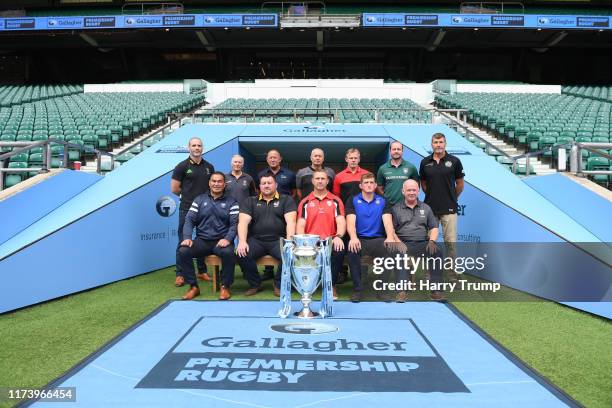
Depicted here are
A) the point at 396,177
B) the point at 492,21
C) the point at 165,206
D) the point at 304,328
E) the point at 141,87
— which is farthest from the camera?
A: the point at 141,87

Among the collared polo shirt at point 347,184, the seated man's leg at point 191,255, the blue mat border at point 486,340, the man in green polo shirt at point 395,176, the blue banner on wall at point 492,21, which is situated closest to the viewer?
the blue mat border at point 486,340

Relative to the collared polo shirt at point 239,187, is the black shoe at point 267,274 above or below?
below

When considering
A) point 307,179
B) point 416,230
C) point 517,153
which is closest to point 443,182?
point 416,230

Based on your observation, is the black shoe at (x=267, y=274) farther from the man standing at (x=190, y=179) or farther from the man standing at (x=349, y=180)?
the man standing at (x=349, y=180)

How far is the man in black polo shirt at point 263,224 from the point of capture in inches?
249

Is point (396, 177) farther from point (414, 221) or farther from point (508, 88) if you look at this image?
point (508, 88)

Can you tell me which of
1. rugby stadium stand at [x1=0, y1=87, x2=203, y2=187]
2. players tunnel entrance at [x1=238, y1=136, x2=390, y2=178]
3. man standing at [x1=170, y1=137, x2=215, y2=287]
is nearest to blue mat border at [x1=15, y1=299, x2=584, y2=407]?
man standing at [x1=170, y1=137, x2=215, y2=287]

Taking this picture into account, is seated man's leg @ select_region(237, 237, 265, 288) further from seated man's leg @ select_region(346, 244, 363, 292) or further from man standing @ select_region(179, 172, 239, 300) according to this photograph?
seated man's leg @ select_region(346, 244, 363, 292)

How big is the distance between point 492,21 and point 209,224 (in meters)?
26.4

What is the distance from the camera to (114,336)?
15.5 feet

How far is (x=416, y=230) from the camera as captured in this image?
6.12 metres

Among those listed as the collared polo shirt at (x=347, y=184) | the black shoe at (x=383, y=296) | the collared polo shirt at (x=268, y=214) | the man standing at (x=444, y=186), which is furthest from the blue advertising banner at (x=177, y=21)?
the black shoe at (x=383, y=296)

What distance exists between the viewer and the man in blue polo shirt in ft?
19.9

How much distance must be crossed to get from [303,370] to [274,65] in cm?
3117
